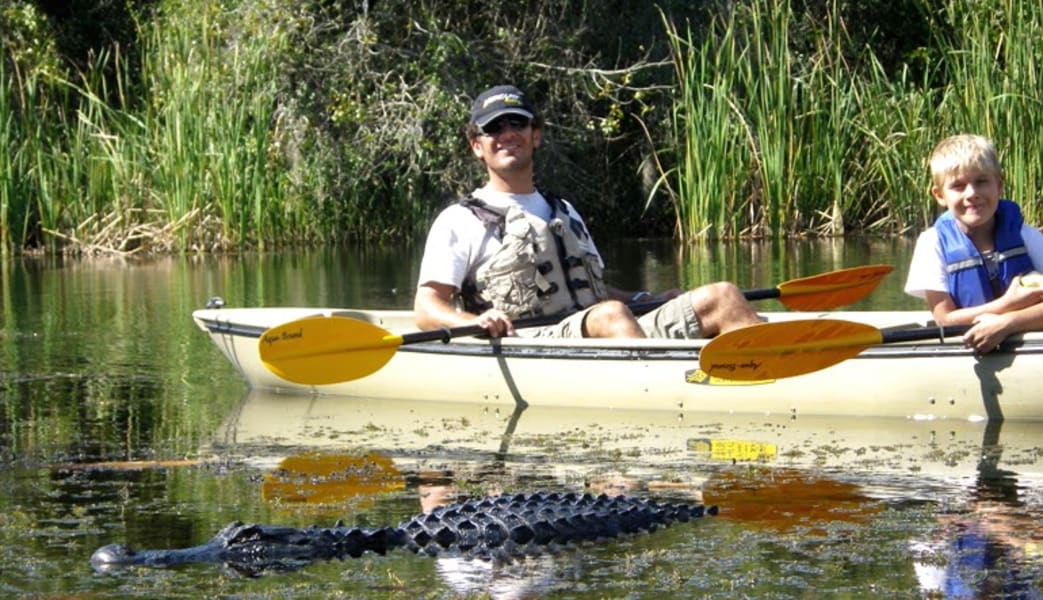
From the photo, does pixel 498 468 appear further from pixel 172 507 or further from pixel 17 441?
pixel 17 441

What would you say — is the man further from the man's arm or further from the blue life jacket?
the blue life jacket

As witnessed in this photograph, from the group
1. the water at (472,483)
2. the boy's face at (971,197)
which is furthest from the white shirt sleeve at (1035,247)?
the water at (472,483)

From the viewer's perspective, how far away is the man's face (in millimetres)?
7430

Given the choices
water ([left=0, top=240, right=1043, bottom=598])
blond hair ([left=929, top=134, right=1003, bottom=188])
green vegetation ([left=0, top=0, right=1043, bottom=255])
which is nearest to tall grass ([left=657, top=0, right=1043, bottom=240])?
green vegetation ([left=0, top=0, right=1043, bottom=255])

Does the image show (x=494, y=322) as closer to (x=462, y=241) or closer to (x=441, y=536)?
(x=462, y=241)

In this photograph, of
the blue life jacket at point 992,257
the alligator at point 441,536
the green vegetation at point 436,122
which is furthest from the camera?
the green vegetation at point 436,122

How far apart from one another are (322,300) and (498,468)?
6.14 m

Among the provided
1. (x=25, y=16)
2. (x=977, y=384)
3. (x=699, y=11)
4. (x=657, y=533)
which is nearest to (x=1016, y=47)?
(x=699, y=11)

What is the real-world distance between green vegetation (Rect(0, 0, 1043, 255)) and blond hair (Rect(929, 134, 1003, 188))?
745 centimetres

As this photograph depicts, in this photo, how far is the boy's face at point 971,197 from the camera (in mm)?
6652

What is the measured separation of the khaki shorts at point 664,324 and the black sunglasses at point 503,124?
79cm

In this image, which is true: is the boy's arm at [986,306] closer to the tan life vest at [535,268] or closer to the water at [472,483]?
the water at [472,483]

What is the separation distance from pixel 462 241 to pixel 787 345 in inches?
55.2

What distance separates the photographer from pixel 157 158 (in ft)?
55.7
